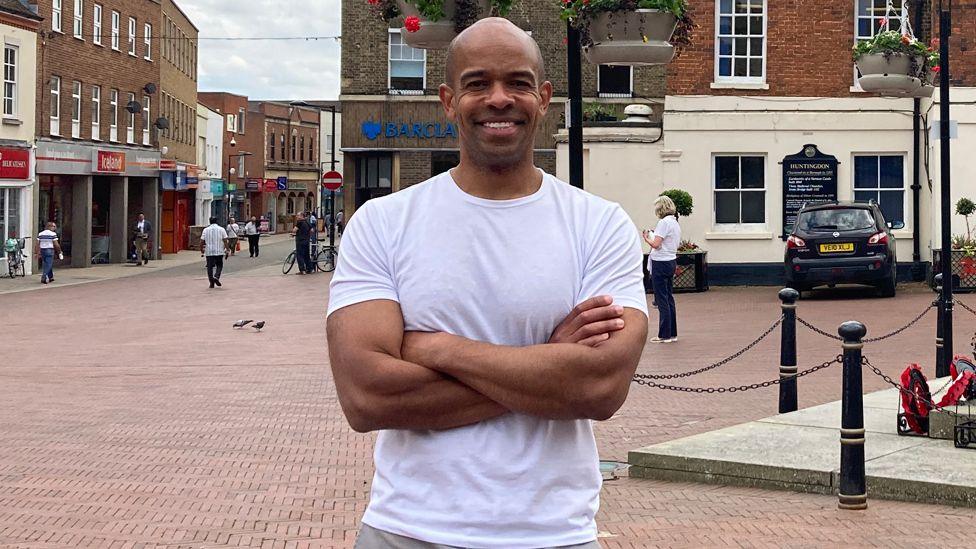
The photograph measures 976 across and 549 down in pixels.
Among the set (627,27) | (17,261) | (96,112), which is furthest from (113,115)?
(627,27)

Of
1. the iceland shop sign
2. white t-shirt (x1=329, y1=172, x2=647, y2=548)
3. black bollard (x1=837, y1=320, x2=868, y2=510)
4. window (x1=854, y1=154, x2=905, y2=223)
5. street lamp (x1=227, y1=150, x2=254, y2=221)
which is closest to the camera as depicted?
white t-shirt (x1=329, y1=172, x2=647, y2=548)

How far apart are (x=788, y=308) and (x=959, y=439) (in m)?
1.96

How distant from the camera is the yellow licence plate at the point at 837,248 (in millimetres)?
23375

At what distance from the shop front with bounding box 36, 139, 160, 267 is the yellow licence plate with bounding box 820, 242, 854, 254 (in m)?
25.0

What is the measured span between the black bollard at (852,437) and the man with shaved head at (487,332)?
4702 millimetres

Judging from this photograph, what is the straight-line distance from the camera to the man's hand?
2.65 metres

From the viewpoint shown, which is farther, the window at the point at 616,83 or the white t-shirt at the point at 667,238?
the window at the point at 616,83

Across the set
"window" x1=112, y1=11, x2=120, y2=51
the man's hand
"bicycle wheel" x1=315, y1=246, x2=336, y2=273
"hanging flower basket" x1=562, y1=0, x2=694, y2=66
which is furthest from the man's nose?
"window" x1=112, y1=11, x2=120, y2=51

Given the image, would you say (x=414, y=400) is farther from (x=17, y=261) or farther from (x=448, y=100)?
(x=17, y=261)

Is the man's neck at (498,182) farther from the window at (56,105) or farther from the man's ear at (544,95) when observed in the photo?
the window at (56,105)

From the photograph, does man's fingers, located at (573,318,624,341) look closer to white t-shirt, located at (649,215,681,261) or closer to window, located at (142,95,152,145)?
white t-shirt, located at (649,215,681,261)

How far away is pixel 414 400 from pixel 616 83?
4138 centimetres

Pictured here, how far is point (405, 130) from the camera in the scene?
139 feet

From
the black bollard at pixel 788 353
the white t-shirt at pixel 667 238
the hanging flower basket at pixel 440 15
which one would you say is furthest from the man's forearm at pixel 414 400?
the white t-shirt at pixel 667 238
